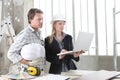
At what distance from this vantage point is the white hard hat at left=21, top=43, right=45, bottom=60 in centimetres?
164

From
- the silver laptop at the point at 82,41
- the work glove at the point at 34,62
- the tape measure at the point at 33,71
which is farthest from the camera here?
the silver laptop at the point at 82,41

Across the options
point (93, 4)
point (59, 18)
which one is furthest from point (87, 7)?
point (59, 18)

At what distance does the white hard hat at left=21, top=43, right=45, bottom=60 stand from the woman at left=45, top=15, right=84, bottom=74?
0.93ft

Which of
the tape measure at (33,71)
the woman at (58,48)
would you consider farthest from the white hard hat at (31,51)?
the woman at (58,48)

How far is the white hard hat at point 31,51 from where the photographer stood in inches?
64.6

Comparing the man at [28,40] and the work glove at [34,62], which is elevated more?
the man at [28,40]

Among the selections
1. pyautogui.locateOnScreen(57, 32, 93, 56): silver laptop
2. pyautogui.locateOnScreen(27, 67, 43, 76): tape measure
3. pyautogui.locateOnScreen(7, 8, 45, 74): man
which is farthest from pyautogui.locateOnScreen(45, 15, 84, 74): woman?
pyautogui.locateOnScreen(27, 67, 43, 76): tape measure

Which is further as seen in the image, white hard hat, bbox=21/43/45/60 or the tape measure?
white hard hat, bbox=21/43/45/60

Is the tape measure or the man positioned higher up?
the man

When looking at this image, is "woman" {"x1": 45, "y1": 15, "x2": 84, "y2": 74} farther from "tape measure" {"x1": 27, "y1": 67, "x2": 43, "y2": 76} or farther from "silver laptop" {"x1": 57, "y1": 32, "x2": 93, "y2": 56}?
"tape measure" {"x1": 27, "y1": 67, "x2": 43, "y2": 76}

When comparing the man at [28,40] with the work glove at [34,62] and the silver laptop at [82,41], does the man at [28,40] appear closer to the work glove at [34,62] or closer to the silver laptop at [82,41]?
the work glove at [34,62]

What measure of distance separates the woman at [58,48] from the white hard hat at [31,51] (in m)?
0.28

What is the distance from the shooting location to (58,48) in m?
2.01

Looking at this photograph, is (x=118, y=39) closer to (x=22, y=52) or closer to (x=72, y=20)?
(x=72, y=20)
